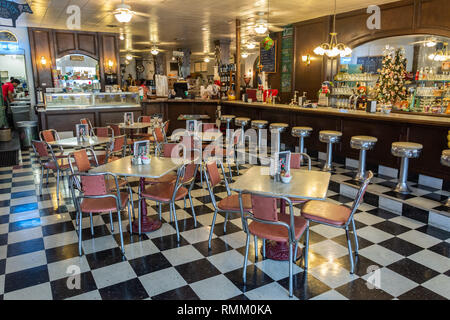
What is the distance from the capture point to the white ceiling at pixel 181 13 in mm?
6977

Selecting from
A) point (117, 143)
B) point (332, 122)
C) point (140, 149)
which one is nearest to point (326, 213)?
point (140, 149)

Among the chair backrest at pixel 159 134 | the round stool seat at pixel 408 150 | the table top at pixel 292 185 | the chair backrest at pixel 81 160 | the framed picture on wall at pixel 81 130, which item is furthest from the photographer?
the chair backrest at pixel 159 134

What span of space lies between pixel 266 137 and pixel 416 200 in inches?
175

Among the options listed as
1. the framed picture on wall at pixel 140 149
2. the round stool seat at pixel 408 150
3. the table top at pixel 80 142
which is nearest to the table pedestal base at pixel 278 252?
the framed picture on wall at pixel 140 149

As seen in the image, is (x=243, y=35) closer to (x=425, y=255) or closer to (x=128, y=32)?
(x=128, y=32)

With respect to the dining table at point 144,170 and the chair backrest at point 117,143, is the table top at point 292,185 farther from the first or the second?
the chair backrest at point 117,143

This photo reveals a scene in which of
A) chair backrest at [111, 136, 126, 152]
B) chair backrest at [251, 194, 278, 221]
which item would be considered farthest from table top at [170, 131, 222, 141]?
chair backrest at [251, 194, 278, 221]

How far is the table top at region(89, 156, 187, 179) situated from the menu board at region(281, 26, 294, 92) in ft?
20.7

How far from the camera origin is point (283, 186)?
10.2 feet

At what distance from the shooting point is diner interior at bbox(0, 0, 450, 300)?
299cm

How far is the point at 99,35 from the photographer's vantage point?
11133mm

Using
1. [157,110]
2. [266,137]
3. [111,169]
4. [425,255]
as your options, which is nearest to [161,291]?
[111,169]

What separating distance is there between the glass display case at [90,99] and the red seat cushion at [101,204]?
5.83 meters

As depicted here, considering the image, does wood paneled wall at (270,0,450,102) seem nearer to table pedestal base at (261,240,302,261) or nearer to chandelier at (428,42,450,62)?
chandelier at (428,42,450,62)
